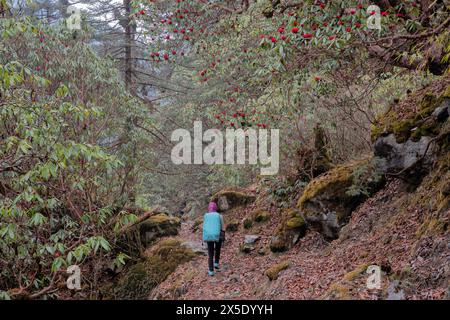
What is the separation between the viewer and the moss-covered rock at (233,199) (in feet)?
43.1

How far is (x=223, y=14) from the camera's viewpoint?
9.96 metres

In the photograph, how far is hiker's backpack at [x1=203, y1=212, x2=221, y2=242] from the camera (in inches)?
342

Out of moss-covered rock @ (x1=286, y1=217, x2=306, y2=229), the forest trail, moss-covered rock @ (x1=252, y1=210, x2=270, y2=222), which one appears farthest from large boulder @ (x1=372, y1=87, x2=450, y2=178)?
moss-covered rock @ (x1=252, y1=210, x2=270, y2=222)

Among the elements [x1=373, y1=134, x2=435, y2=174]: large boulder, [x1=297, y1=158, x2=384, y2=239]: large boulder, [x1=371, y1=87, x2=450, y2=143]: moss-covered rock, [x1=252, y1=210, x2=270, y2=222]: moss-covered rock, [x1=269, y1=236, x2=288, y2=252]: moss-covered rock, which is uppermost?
[x1=371, y1=87, x2=450, y2=143]: moss-covered rock

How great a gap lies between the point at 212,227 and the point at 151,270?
2.77 m

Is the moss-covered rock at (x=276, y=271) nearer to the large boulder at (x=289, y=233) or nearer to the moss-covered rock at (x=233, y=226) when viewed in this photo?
the large boulder at (x=289, y=233)

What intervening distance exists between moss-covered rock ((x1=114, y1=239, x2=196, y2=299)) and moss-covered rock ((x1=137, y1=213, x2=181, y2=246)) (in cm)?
68

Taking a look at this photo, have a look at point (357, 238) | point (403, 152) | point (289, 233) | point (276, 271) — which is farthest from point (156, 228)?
point (403, 152)

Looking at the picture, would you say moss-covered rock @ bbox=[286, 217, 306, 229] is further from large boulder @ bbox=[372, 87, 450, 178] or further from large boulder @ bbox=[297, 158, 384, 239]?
large boulder @ bbox=[372, 87, 450, 178]

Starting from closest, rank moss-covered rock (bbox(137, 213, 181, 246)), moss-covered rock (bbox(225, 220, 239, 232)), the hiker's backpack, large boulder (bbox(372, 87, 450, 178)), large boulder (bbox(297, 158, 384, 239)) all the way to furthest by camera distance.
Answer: large boulder (bbox(372, 87, 450, 178)) < large boulder (bbox(297, 158, 384, 239)) < the hiker's backpack < moss-covered rock (bbox(137, 213, 181, 246)) < moss-covered rock (bbox(225, 220, 239, 232))

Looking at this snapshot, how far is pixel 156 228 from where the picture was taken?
38.9ft
